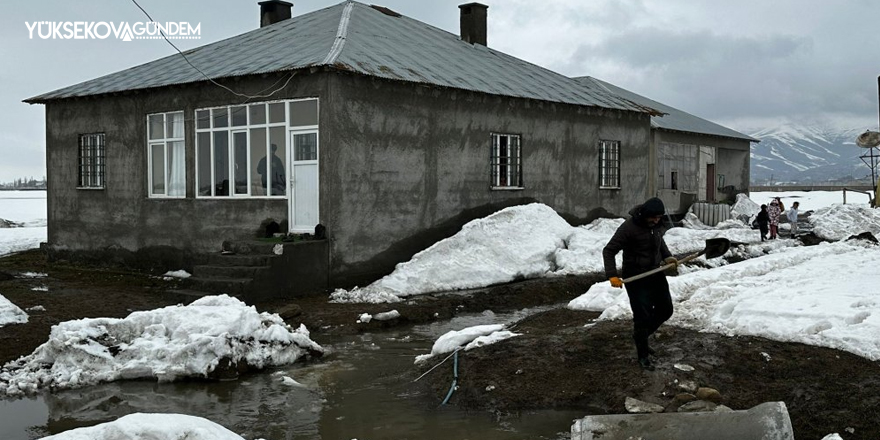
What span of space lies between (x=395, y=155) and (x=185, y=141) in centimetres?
489

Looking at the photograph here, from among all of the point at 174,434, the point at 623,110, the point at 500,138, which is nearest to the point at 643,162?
the point at 623,110

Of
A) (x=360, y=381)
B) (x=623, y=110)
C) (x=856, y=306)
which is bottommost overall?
(x=360, y=381)

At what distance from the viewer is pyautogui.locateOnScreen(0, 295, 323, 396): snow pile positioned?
9.46 meters

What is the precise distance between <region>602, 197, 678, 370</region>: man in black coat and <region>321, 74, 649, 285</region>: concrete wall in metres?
8.20

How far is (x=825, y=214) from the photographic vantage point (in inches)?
1130

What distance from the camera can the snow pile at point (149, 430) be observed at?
214 inches

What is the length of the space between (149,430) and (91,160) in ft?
54.1

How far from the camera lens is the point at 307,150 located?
16.2m

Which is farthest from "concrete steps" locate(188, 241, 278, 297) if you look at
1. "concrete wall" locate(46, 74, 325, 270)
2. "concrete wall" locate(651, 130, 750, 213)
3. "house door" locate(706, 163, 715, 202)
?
"house door" locate(706, 163, 715, 202)

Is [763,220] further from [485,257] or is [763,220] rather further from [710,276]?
[710,276]

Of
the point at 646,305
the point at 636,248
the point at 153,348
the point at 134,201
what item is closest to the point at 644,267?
the point at 636,248

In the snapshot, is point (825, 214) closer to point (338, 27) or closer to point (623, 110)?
point (623, 110)

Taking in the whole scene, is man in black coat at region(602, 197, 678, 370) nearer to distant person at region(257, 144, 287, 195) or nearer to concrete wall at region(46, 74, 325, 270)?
concrete wall at region(46, 74, 325, 270)

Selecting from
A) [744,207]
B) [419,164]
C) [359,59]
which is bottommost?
[744,207]
